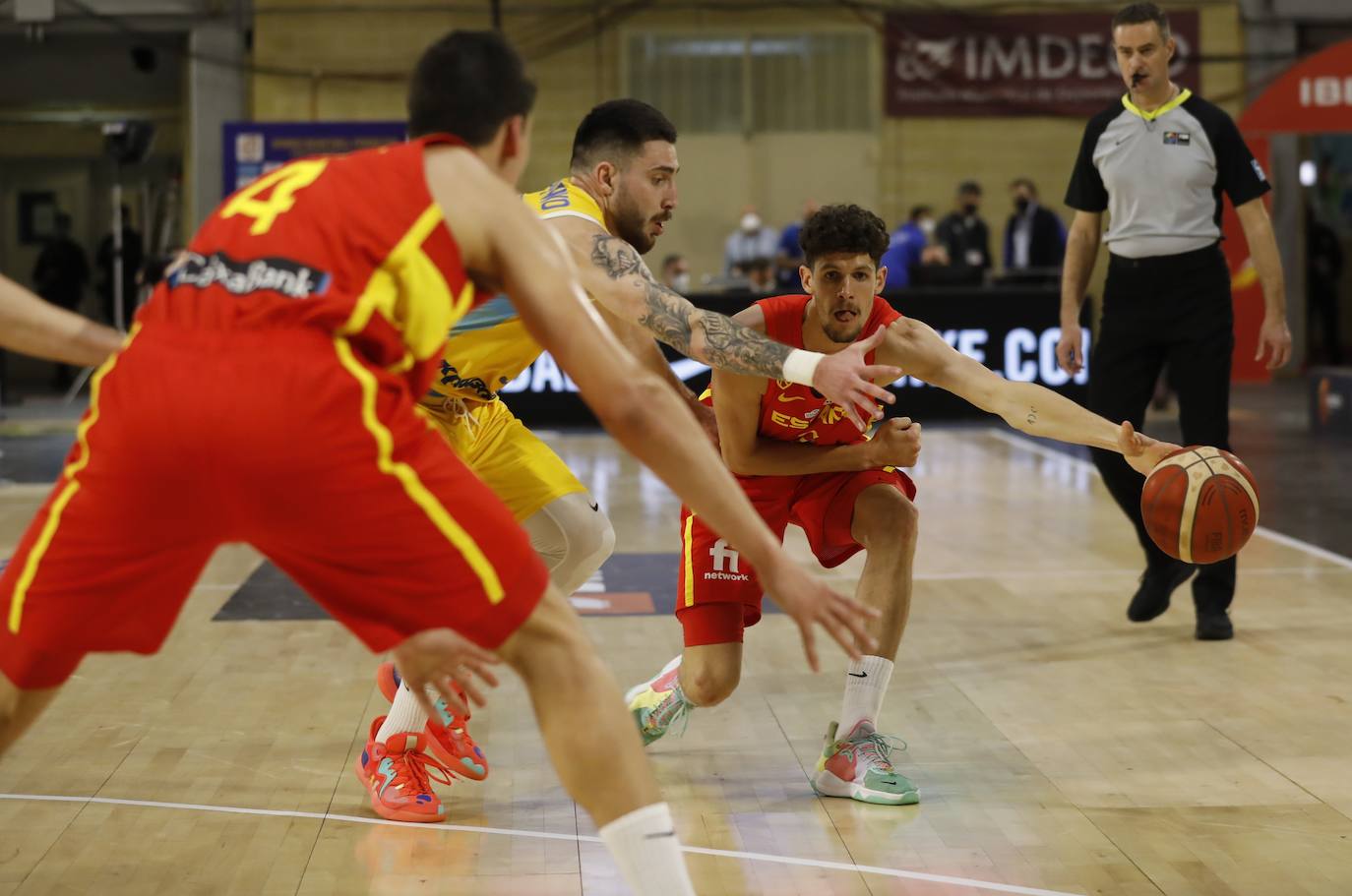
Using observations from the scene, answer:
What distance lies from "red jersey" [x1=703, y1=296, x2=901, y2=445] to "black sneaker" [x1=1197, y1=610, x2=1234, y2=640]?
200cm

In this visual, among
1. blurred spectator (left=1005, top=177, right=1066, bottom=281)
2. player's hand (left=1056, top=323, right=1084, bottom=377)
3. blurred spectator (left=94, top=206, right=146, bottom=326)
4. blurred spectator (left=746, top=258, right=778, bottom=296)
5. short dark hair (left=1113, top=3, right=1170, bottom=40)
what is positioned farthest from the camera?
blurred spectator (left=94, top=206, right=146, bottom=326)

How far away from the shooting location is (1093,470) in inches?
399

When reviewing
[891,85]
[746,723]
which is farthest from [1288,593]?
[891,85]

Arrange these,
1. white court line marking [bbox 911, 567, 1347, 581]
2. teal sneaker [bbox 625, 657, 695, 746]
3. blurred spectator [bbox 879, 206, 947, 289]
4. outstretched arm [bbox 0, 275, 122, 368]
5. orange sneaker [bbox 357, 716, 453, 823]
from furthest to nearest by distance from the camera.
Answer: blurred spectator [bbox 879, 206, 947, 289] < white court line marking [bbox 911, 567, 1347, 581] < teal sneaker [bbox 625, 657, 695, 746] < orange sneaker [bbox 357, 716, 453, 823] < outstretched arm [bbox 0, 275, 122, 368]

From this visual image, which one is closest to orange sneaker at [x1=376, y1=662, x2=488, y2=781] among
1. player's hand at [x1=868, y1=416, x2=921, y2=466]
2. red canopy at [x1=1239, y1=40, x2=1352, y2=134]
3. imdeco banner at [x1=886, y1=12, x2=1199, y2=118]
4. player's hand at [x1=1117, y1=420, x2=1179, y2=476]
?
player's hand at [x1=868, y1=416, x2=921, y2=466]

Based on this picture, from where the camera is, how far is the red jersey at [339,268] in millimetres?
2170

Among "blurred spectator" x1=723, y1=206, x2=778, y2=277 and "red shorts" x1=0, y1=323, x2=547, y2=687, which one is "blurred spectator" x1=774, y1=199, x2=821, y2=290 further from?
"red shorts" x1=0, y1=323, x2=547, y2=687

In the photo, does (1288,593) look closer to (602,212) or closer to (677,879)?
(602,212)

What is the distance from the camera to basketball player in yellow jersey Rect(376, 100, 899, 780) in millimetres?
3760

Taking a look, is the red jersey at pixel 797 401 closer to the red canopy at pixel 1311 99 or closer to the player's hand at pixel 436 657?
the player's hand at pixel 436 657

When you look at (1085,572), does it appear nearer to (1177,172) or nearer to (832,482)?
(1177,172)

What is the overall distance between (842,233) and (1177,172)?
221 cm

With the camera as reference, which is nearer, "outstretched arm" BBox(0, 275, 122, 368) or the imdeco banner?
"outstretched arm" BBox(0, 275, 122, 368)

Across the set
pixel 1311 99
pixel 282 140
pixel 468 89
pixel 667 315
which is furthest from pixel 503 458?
pixel 282 140
